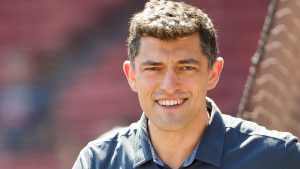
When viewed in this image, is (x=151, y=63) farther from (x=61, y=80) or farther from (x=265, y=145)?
(x=61, y=80)

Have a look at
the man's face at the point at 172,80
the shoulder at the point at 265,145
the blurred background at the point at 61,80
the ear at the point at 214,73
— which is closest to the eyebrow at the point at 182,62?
the man's face at the point at 172,80

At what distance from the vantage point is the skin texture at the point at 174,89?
7.34 ft

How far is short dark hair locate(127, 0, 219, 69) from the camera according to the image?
7.47 ft

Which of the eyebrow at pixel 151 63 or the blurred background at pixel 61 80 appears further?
the blurred background at pixel 61 80

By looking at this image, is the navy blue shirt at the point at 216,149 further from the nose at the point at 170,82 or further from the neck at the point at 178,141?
the nose at the point at 170,82

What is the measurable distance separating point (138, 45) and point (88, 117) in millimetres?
3750

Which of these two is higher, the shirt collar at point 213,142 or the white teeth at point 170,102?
the white teeth at point 170,102

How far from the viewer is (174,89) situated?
7.30ft

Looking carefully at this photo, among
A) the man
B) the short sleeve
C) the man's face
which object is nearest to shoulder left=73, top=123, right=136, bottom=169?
the man

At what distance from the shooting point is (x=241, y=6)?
5.62m

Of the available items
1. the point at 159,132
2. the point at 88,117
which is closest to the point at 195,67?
the point at 159,132

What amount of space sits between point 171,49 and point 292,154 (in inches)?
16.5

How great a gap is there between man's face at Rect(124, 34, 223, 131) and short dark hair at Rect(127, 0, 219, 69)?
2 centimetres

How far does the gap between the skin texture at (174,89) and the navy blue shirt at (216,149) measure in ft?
0.14
